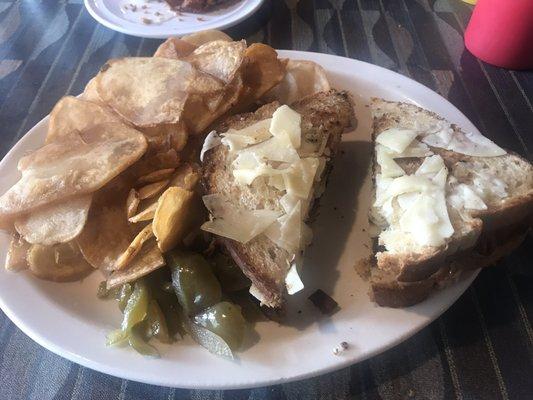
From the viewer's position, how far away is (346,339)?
116cm

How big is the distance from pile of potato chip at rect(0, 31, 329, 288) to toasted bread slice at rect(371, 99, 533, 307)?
1.76 ft

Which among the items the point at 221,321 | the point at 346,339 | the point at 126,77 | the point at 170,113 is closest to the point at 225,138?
the point at 170,113

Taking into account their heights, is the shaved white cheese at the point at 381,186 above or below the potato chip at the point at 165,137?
below

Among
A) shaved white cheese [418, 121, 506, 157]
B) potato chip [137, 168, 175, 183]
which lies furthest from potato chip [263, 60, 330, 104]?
potato chip [137, 168, 175, 183]

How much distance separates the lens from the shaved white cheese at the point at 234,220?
49.1 inches

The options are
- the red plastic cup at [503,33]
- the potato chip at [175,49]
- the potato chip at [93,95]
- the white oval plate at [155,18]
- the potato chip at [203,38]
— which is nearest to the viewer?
the potato chip at [93,95]

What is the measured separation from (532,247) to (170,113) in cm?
118

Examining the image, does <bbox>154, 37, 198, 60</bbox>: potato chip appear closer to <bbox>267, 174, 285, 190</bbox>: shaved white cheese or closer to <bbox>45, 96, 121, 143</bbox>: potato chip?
<bbox>45, 96, 121, 143</bbox>: potato chip

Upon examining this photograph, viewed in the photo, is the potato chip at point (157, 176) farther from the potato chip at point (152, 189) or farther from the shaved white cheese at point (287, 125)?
the shaved white cheese at point (287, 125)

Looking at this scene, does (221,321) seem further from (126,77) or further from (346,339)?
(126,77)

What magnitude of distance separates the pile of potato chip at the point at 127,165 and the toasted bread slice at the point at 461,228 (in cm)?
54

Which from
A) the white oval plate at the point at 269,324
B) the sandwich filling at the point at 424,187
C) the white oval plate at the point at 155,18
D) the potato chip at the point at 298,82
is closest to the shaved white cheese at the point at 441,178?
the sandwich filling at the point at 424,187

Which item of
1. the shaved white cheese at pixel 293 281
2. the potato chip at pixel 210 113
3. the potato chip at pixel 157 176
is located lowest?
the shaved white cheese at pixel 293 281

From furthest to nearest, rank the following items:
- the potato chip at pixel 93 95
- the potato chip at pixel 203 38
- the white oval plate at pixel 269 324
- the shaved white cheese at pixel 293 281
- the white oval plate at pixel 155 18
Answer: the white oval plate at pixel 155 18, the potato chip at pixel 203 38, the potato chip at pixel 93 95, the shaved white cheese at pixel 293 281, the white oval plate at pixel 269 324
